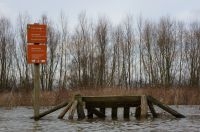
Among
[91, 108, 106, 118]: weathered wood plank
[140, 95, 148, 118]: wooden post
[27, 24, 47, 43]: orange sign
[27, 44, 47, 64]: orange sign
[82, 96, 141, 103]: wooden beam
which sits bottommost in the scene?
[91, 108, 106, 118]: weathered wood plank

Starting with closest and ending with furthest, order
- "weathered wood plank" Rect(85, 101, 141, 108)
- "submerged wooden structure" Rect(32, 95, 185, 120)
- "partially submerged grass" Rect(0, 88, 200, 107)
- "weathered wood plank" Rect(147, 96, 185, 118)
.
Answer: "submerged wooden structure" Rect(32, 95, 185, 120) < "weathered wood plank" Rect(147, 96, 185, 118) < "weathered wood plank" Rect(85, 101, 141, 108) < "partially submerged grass" Rect(0, 88, 200, 107)

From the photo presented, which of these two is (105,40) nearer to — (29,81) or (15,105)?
(29,81)

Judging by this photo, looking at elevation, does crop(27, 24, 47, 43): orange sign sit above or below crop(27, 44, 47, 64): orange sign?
above

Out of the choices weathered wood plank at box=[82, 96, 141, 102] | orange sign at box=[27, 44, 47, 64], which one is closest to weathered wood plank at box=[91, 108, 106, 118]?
weathered wood plank at box=[82, 96, 141, 102]

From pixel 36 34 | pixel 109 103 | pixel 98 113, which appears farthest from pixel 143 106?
pixel 36 34

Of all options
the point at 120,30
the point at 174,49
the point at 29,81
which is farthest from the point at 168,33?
the point at 29,81

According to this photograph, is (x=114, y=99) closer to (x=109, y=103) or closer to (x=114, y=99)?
(x=114, y=99)

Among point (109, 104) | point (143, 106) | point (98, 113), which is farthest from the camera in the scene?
point (98, 113)

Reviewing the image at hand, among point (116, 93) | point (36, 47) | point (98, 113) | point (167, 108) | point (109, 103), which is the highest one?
point (36, 47)

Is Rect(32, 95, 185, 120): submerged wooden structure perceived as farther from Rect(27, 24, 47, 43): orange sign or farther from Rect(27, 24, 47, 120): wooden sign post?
Rect(27, 24, 47, 43): orange sign

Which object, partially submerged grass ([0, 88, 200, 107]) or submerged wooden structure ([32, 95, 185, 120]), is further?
partially submerged grass ([0, 88, 200, 107])

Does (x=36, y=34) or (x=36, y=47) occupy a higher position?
(x=36, y=34)

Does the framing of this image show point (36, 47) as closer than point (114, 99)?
No

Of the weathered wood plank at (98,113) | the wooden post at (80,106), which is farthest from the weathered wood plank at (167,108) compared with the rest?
the wooden post at (80,106)
